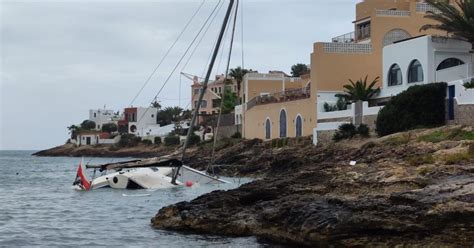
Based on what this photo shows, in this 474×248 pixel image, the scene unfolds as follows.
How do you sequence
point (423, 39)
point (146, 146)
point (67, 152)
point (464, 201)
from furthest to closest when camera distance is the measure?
point (67, 152), point (146, 146), point (423, 39), point (464, 201)

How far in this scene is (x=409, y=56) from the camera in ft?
166

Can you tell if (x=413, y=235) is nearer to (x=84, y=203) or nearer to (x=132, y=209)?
(x=132, y=209)

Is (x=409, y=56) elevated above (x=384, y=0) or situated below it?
below

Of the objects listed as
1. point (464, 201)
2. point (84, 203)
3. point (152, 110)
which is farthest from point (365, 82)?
point (152, 110)

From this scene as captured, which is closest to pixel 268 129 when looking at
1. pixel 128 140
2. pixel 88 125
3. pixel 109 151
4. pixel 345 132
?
pixel 345 132

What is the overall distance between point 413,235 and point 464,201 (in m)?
1.41

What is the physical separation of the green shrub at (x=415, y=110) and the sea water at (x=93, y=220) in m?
11.4

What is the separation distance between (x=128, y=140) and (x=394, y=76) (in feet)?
292

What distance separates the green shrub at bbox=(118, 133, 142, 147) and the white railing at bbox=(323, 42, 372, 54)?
257ft

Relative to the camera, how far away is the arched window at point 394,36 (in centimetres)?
6044

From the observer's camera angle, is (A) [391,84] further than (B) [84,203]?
Yes

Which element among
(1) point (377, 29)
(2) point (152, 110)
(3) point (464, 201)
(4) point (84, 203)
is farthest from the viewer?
(2) point (152, 110)

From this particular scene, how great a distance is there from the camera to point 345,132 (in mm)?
52188

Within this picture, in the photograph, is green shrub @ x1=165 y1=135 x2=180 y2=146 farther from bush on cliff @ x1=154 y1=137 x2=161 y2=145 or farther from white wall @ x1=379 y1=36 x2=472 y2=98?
white wall @ x1=379 y1=36 x2=472 y2=98
